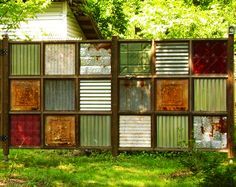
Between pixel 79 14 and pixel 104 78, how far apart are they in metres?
10.9

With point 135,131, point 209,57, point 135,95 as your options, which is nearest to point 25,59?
point 135,95

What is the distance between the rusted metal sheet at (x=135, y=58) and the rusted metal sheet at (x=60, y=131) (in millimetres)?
1695

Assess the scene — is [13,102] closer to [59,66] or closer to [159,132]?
[59,66]

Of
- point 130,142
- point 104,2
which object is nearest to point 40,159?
point 130,142

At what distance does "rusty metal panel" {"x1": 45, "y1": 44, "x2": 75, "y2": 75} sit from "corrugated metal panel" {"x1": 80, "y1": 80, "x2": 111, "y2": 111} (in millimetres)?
554

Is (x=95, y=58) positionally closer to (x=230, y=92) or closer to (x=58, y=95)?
(x=58, y=95)

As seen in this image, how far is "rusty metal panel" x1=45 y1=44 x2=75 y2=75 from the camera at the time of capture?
1152cm

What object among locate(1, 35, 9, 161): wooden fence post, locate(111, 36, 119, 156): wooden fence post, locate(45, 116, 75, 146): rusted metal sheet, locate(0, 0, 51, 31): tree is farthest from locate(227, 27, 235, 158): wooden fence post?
locate(0, 0, 51, 31): tree

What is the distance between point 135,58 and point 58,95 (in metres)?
1.96

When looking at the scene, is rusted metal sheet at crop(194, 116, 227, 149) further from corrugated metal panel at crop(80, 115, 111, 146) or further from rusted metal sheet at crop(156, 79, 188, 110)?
corrugated metal panel at crop(80, 115, 111, 146)

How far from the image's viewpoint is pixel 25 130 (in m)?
11.6

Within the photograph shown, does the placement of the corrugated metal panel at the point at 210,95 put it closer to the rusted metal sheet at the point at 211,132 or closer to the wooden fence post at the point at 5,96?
the rusted metal sheet at the point at 211,132

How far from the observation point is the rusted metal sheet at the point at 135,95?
11289 millimetres

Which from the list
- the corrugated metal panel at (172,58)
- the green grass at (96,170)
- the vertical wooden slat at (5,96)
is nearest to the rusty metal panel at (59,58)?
the vertical wooden slat at (5,96)
